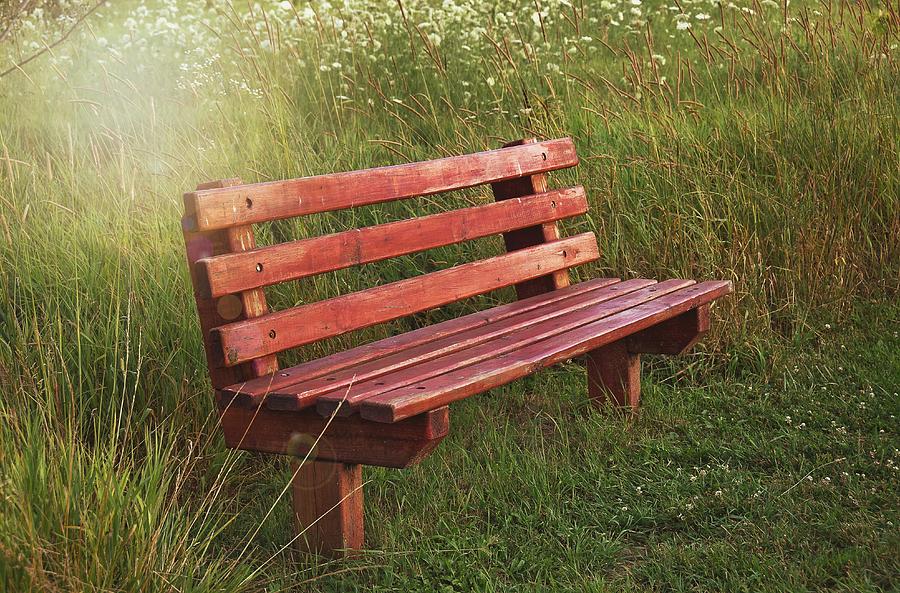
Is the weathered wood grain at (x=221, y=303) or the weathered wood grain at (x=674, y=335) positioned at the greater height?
the weathered wood grain at (x=221, y=303)

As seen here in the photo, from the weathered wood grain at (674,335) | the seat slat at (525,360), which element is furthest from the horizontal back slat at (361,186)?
the weathered wood grain at (674,335)

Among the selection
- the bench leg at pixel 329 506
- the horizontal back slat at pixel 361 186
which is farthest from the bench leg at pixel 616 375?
the bench leg at pixel 329 506

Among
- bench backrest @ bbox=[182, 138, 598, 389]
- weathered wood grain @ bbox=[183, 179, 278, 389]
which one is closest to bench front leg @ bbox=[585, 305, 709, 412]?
bench backrest @ bbox=[182, 138, 598, 389]

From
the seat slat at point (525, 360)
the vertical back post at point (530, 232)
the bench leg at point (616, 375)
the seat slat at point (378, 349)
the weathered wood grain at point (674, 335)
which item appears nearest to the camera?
the seat slat at point (525, 360)

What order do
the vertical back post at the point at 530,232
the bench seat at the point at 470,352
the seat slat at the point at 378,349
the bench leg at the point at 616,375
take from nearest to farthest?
the bench seat at the point at 470,352 → the seat slat at the point at 378,349 → the bench leg at the point at 616,375 → the vertical back post at the point at 530,232

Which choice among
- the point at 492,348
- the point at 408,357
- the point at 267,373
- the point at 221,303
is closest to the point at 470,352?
the point at 492,348

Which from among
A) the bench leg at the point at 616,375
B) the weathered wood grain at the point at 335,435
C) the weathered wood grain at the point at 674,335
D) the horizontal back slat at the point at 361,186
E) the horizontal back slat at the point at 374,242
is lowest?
the bench leg at the point at 616,375

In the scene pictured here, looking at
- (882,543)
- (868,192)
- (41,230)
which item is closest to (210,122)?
(41,230)

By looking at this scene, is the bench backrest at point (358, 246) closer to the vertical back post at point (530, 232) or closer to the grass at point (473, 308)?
the vertical back post at point (530, 232)

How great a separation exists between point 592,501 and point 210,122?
116 inches

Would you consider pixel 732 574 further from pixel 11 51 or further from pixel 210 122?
pixel 11 51

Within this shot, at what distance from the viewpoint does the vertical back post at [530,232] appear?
4172 millimetres

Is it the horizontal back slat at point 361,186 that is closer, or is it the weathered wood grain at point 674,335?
the horizontal back slat at point 361,186

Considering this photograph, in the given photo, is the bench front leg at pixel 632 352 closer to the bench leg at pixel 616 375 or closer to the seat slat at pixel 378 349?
the bench leg at pixel 616 375
